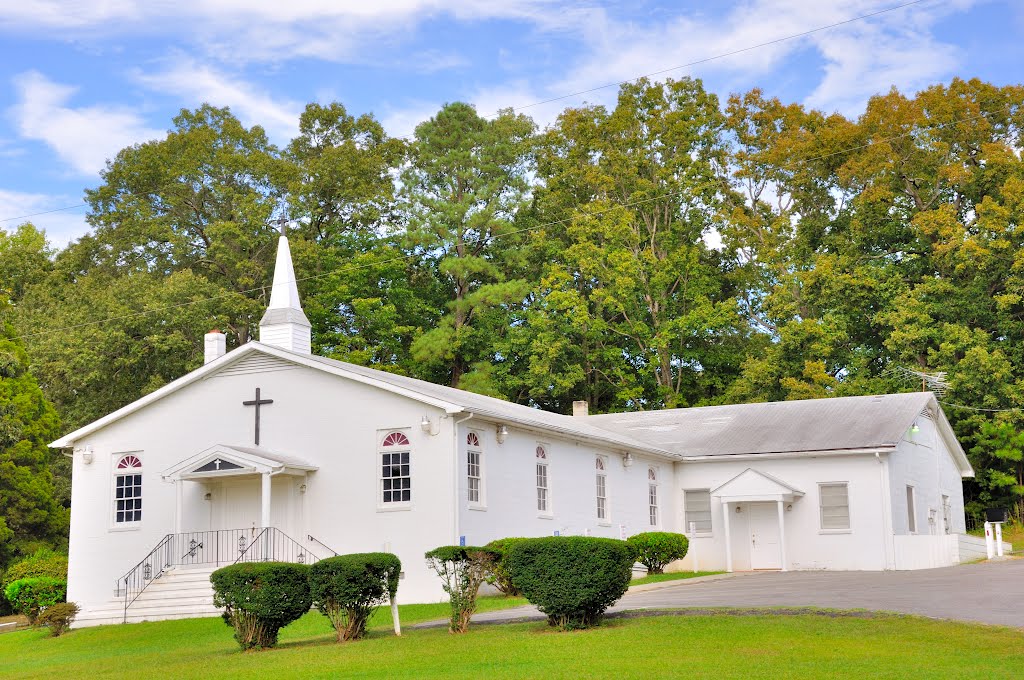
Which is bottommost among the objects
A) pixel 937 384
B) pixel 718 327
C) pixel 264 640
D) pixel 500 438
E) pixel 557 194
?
pixel 264 640

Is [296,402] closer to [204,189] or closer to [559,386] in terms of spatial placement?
[559,386]

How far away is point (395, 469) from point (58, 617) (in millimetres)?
7398

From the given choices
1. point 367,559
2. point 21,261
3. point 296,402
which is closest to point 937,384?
point 296,402

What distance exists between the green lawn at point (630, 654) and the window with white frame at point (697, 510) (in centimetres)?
1778

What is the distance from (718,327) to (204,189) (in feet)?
77.5

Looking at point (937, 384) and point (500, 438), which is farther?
point (937, 384)

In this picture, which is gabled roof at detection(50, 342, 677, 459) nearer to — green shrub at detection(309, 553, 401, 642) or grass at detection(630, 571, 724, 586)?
grass at detection(630, 571, 724, 586)

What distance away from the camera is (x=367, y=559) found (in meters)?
16.6

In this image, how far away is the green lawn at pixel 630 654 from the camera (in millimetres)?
11867

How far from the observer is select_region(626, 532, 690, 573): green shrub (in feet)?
99.1

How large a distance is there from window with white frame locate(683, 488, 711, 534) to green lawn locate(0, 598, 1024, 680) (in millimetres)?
17785

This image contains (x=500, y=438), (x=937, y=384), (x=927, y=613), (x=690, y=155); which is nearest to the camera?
(x=927, y=613)

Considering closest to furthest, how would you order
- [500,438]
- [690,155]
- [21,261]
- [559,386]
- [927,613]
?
[927,613]
[500,438]
[559,386]
[690,155]
[21,261]

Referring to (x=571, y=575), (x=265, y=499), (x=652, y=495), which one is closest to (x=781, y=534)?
(x=652, y=495)
